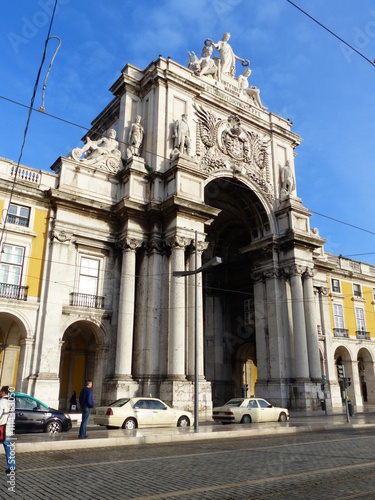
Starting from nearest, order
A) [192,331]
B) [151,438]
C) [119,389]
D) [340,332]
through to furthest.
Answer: [151,438] < [119,389] < [192,331] < [340,332]

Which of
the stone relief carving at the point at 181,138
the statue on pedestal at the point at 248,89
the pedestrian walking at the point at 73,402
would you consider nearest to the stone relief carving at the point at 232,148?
the stone relief carving at the point at 181,138

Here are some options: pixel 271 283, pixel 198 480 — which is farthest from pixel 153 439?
pixel 271 283

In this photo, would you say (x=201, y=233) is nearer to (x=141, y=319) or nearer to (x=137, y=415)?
(x=141, y=319)

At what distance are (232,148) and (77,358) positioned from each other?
1803 centimetres

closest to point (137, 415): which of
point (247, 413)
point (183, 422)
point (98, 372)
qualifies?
point (183, 422)

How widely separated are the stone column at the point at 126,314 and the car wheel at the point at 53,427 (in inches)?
262

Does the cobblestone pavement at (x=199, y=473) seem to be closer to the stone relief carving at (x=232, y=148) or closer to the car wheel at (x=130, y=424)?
the car wheel at (x=130, y=424)

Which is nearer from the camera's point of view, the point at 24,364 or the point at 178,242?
the point at 24,364

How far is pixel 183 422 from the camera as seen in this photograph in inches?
729

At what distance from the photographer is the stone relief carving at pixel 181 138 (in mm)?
27062

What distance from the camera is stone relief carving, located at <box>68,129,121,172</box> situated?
26145 millimetres

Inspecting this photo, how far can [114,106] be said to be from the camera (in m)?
31.4

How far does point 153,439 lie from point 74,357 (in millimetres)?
14201

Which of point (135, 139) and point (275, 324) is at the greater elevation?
point (135, 139)
